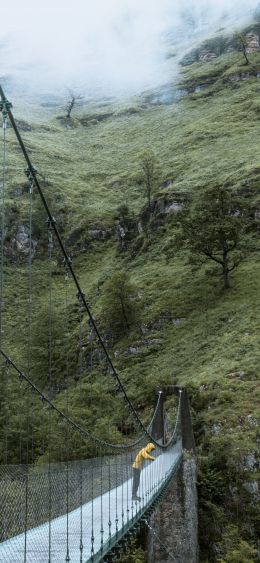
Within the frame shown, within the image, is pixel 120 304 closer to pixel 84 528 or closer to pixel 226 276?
pixel 226 276

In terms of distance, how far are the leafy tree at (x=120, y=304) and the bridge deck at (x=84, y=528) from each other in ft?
53.6

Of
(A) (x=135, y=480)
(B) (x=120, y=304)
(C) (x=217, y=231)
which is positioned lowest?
(A) (x=135, y=480)

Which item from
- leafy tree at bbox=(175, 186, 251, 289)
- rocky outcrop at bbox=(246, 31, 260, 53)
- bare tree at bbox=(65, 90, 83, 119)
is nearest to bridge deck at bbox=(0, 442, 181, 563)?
leafy tree at bbox=(175, 186, 251, 289)

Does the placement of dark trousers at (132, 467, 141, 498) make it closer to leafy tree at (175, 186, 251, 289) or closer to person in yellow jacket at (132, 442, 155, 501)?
person in yellow jacket at (132, 442, 155, 501)

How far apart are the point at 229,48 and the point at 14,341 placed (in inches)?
2409

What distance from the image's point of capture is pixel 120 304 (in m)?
29.2

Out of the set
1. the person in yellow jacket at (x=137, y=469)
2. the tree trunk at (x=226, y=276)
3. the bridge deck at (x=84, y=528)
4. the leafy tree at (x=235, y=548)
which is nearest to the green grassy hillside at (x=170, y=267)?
the leafy tree at (x=235, y=548)

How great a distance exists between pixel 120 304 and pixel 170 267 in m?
5.86

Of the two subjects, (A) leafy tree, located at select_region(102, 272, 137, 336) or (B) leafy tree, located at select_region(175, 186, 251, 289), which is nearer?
(B) leafy tree, located at select_region(175, 186, 251, 289)

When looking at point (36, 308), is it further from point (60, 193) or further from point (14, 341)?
point (60, 193)

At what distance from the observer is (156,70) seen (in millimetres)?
89688

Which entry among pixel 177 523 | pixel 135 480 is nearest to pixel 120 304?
pixel 177 523

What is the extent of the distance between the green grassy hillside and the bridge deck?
19.0 feet

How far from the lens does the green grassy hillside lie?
1820cm
